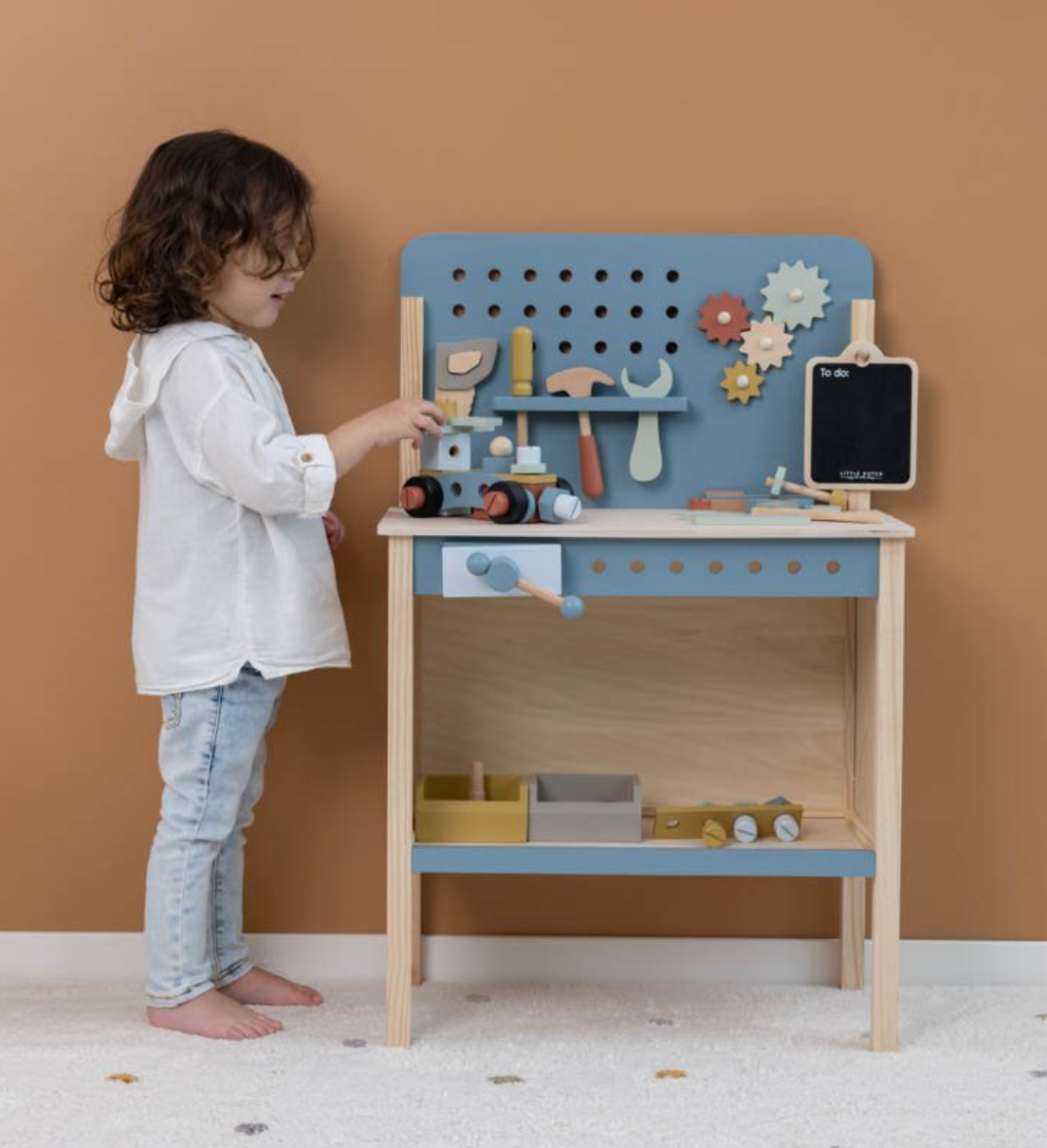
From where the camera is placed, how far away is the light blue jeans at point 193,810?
186cm

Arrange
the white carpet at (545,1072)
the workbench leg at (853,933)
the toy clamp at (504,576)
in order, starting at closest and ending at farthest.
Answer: the white carpet at (545,1072) < the toy clamp at (504,576) < the workbench leg at (853,933)

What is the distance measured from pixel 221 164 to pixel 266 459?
14.7 inches

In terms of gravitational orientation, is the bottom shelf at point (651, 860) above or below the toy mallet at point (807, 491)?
below

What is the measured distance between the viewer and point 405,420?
1.86 metres

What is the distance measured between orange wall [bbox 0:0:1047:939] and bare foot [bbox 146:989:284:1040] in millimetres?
314

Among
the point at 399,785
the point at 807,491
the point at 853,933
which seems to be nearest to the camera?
the point at 399,785

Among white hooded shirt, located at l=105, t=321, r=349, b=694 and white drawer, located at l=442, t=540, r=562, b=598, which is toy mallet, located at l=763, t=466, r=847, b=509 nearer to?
white drawer, located at l=442, t=540, r=562, b=598

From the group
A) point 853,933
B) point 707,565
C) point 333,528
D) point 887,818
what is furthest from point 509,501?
point 853,933

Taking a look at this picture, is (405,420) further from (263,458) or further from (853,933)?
(853,933)

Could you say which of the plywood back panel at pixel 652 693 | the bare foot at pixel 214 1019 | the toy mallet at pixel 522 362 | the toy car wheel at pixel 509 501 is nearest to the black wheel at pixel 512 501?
the toy car wheel at pixel 509 501

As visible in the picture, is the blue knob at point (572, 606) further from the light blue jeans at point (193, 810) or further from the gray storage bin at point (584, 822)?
the light blue jeans at point (193, 810)

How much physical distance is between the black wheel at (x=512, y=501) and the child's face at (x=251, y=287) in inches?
15.0

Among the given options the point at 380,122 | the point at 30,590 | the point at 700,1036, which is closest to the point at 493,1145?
the point at 700,1036

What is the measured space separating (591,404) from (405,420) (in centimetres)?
26
